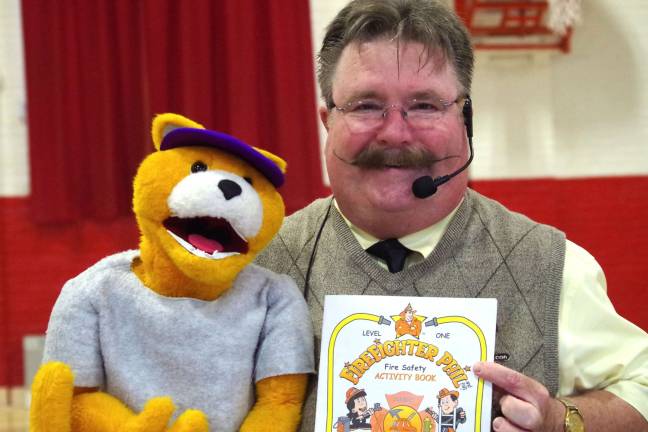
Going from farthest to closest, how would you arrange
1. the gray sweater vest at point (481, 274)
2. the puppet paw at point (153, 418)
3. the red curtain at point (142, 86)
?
1. the red curtain at point (142, 86)
2. the gray sweater vest at point (481, 274)
3. the puppet paw at point (153, 418)

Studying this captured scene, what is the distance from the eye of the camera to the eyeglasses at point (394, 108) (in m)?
1.11

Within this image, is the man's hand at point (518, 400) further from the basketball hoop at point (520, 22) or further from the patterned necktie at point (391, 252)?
the basketball hoop at point (520, 22)

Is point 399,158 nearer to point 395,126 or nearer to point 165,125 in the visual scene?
point 395,126

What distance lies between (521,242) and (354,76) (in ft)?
1.27

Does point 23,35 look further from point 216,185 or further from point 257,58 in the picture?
point 216,185

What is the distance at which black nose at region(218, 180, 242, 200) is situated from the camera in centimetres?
90

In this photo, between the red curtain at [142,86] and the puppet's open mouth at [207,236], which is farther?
the red curtain at [142,86]

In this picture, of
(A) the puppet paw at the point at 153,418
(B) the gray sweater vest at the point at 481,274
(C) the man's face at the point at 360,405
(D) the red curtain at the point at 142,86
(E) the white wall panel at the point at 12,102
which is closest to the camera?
(A) the puppet paw at the point at 153,418

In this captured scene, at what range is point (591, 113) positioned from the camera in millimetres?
2998

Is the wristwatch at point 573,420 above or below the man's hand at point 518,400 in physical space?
below

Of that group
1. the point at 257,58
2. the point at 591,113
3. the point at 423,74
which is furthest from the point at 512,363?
the point at 591,113

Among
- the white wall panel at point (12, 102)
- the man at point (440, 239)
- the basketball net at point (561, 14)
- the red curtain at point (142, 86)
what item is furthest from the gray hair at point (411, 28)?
the white wall panel at point (12, 102)

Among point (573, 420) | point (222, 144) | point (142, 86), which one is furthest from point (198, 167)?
point (142, 86)

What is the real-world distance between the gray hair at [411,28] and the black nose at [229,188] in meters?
0.36
